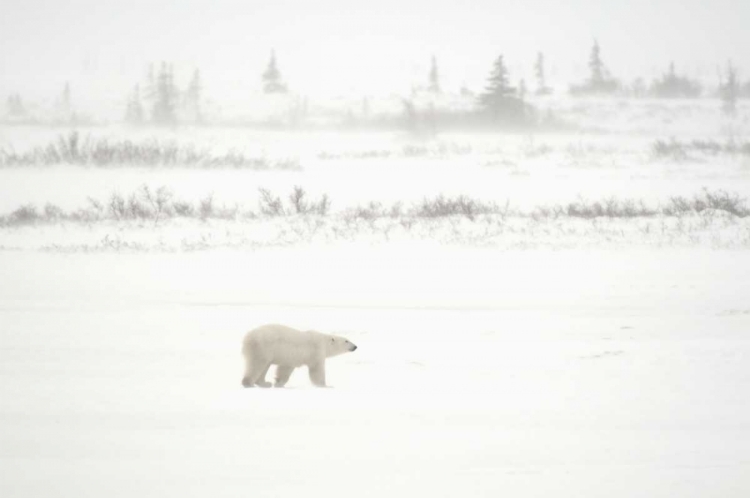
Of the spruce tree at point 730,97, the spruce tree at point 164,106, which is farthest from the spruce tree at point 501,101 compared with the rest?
the spruce tree at point 164,106

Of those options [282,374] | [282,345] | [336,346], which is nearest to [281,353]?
[282,345]

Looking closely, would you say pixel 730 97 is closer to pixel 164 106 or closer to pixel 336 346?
pixel 164 106

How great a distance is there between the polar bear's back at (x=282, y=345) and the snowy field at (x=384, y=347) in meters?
0.30

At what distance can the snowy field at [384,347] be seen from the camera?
16.7 ft

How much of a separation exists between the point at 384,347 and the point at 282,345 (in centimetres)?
219

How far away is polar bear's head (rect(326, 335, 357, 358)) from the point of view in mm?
7312

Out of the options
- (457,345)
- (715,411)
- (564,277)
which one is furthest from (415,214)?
(715,411)

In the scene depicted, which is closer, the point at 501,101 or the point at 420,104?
the point at 501,101

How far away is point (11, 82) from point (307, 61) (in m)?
46.6

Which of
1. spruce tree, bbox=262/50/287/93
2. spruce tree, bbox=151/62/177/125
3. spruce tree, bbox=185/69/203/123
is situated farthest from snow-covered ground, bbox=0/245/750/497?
spruce tree, bbox=262/50/287/93

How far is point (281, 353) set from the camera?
22.1 feet

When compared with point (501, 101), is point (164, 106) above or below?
above

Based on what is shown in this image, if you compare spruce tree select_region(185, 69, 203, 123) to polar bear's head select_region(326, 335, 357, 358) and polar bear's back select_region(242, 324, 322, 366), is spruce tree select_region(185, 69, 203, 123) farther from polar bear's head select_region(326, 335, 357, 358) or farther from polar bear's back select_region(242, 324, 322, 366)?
polar bear's back select_region(242, 324, 322, 366)

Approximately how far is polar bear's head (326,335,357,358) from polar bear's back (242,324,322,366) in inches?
10.6
